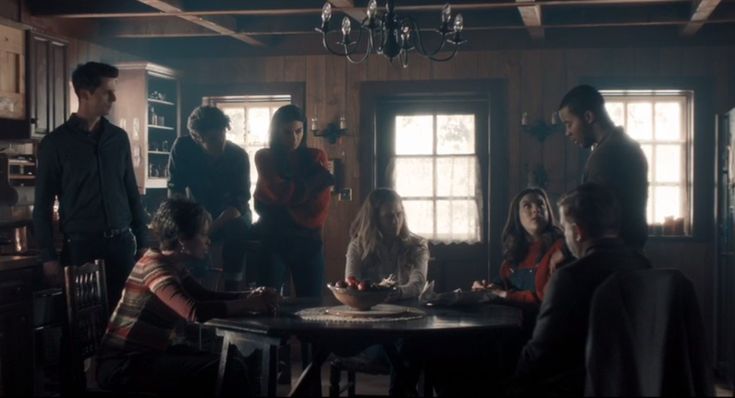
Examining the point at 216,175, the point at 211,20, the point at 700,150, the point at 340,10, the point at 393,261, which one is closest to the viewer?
the point at 393,261

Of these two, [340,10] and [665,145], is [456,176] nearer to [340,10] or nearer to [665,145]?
[665,145]

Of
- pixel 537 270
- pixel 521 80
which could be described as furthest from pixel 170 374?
pixel 521 80

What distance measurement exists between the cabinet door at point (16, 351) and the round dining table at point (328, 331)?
1.72m

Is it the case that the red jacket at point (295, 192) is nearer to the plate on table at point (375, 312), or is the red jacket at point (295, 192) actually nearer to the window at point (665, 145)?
the plate on table at point (375, 312)

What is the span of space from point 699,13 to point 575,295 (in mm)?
3972

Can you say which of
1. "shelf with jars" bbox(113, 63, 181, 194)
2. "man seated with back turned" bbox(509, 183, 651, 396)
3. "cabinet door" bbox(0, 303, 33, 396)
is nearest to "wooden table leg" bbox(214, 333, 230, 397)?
"man seated with back turned" bbox(509, 183, 651, 396)

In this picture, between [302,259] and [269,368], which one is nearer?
[269,368]

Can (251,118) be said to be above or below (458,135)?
above

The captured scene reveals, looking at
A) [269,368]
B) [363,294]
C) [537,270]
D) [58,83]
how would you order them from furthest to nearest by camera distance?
[58,83], [537,270], [363,294], [269,368]

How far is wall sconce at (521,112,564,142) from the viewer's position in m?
7.66

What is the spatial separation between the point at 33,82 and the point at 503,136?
329 centimetres

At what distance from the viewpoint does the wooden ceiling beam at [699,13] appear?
6058 millimetres

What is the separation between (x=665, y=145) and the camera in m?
7.66

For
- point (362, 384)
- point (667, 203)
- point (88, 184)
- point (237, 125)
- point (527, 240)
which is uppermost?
point (237, 125)
